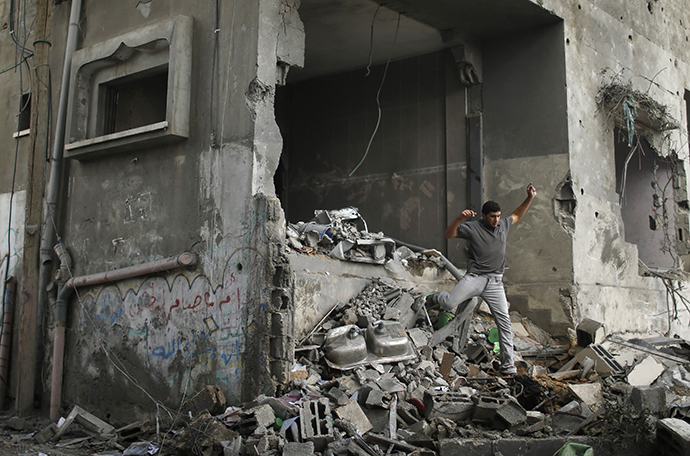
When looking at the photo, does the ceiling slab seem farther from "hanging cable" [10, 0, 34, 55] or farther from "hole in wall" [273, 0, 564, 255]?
"hanging cable" [10, 0, 34, 55]

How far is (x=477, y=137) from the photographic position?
31.3 ft

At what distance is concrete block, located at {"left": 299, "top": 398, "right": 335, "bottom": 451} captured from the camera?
17.3ft

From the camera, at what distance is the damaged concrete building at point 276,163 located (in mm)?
6633

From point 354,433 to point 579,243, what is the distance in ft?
16.1

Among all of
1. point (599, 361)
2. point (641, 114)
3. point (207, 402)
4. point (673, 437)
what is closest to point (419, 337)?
point (599, 361)

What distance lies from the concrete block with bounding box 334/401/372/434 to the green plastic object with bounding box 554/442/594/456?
1.61 metres

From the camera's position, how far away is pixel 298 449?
5043mm

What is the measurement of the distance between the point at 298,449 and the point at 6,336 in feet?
17.6

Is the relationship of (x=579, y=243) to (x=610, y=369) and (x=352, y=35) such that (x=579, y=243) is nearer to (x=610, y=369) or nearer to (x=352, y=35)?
(x=610, y=369)

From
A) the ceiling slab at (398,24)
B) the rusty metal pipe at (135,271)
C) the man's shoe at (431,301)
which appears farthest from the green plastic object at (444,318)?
the ceiling slab at (398,24)

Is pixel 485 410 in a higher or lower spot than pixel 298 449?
higher

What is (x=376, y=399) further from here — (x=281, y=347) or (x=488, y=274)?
(x=488, y=274)

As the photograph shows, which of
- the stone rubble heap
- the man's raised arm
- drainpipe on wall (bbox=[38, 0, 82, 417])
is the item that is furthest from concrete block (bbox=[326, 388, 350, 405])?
drainpipe on wall (bbox=[38, 0, 82, 417])

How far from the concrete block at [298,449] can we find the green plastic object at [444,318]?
3081 millimetres
